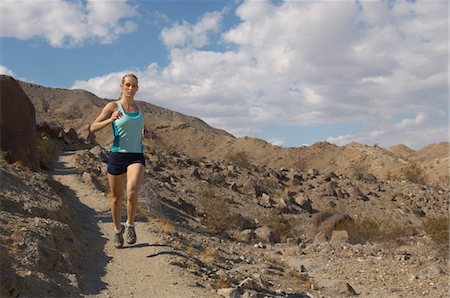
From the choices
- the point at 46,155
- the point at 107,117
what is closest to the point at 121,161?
the point at 107,117

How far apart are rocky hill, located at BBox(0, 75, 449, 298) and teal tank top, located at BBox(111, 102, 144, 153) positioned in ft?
4.96

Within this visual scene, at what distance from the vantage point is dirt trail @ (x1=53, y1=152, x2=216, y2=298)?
547 cm

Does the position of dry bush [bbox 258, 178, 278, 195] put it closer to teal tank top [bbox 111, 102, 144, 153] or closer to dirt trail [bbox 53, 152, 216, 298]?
dirt trail [bbox 53, 152, 216, 298]

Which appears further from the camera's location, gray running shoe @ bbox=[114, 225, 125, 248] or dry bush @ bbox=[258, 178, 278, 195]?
dry bush @ bbox=[258, 178, 278, 195]

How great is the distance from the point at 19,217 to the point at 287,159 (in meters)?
46.8

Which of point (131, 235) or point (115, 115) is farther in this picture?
point (131, 235)

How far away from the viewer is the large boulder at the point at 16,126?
13.1m

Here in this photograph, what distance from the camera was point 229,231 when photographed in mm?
15266

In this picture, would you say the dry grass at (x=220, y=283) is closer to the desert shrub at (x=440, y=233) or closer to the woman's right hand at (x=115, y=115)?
the woman's right hand at (x=115, y=115)

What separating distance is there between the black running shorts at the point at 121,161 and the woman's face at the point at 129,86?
2.42 feet

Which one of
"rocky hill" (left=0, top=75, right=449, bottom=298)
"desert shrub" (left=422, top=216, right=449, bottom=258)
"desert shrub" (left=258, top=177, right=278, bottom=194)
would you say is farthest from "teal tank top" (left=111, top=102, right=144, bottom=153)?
"desert shrub" (left=258, top=177, right=278, bottom=194)

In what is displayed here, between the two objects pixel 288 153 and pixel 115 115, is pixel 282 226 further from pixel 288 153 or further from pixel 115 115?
pixel 288 153

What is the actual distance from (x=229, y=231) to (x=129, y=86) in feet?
33.1

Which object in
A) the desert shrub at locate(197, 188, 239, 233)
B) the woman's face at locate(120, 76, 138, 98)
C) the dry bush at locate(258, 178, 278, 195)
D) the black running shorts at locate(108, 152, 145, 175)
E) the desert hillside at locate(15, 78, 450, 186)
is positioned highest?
the desert hillside at locate(15, 78, 450, 186)
